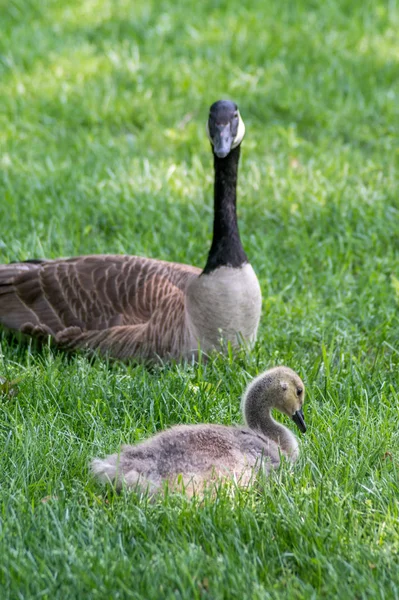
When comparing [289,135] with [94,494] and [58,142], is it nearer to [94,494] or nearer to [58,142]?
[58,142]

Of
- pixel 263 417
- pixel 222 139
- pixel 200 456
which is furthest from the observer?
pixel 222 139

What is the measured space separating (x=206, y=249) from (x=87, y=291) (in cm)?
152

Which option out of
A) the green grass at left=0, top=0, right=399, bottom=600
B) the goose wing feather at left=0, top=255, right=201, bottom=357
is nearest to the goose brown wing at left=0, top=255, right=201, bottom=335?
the goose wing feather at left=0, top=255, right=201, bottom=357

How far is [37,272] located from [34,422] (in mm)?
1462

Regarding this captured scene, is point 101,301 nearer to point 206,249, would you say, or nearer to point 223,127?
point 223,127

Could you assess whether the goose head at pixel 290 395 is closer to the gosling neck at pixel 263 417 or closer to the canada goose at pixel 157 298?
the gosling neck at pixel 263 417

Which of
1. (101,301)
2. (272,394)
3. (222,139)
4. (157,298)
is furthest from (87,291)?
(272,394)

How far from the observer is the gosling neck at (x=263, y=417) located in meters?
4.21

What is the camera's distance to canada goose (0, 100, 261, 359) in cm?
536

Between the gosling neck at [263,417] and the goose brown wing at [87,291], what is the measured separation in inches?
52.7

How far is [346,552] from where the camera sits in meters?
3.46

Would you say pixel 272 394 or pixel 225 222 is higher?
pixel 225 222

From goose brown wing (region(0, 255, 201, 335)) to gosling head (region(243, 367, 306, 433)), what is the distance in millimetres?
1317

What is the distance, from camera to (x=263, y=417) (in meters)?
4.23
